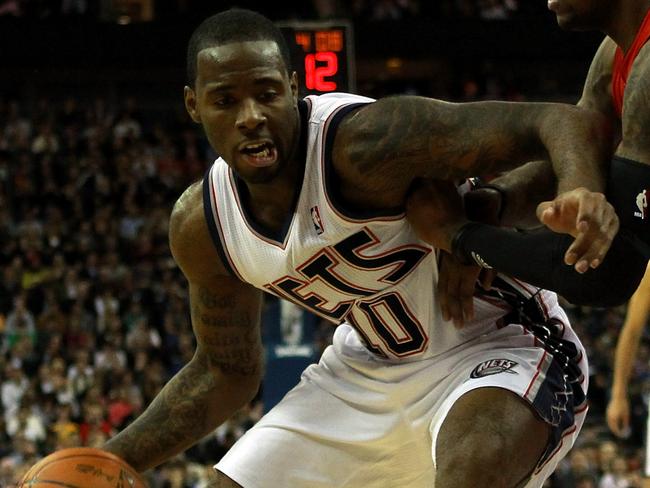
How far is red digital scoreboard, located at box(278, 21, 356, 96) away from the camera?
6.75m

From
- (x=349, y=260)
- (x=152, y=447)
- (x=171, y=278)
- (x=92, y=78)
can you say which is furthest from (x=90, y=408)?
(x=92, y=78)

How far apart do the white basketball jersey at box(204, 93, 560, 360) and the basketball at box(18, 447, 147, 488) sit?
729mm

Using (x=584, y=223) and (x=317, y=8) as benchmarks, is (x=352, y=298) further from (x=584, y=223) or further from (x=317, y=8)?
(x=317, y=8)

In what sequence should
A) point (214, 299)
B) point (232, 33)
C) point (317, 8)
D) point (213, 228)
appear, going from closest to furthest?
1. point (232, 33)
2. point (213, 228)
3. point (214, 299)
4. point (317, 8)

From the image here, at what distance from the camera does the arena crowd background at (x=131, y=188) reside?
34.7ft

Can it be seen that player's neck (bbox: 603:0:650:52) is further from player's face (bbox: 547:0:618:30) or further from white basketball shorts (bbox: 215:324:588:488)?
white basketball shorts (bbox: 215:324:588:488)

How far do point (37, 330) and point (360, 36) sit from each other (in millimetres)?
6936

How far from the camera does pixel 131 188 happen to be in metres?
15.1

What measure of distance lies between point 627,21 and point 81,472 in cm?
212

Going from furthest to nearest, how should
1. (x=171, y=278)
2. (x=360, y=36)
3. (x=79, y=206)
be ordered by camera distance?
(x=360, y=36), (x=79, y=206), (x=171, y=278)


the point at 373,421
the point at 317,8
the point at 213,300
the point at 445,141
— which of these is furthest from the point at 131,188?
the point at 445,141

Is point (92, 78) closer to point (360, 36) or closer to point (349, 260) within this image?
point (360, 36)

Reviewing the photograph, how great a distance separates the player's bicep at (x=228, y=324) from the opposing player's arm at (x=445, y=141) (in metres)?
0.70

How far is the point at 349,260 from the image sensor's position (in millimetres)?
3617
